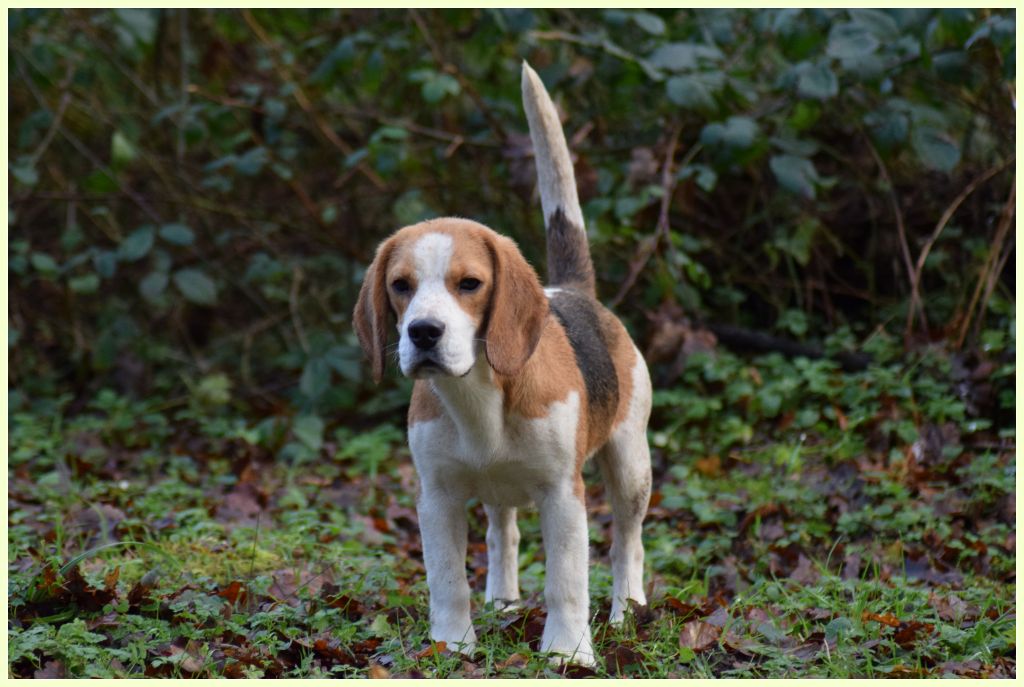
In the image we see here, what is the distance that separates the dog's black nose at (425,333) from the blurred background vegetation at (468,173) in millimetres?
3402

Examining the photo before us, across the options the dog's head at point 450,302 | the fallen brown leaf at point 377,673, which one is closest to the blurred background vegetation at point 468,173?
the dog's head at point 450,302

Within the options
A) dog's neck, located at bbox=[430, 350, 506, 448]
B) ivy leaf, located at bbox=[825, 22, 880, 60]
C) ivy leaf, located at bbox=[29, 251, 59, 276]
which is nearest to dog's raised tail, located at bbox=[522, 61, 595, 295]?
dog's neck, located at bbox=[430, 350, 506, 448]

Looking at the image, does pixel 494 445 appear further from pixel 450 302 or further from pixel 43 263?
pixel 43 263

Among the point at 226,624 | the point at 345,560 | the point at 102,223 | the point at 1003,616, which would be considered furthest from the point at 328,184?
the point at 1003,616

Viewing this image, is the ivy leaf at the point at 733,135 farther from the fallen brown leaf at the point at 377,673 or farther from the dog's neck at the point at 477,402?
the fallen brown leaf at the point at 377,673

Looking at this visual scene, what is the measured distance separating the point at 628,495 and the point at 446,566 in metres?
0.94

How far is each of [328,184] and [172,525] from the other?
4308mm

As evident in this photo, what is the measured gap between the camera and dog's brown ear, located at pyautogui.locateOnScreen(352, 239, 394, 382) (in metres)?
3.79

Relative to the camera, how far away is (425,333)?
11.3ft

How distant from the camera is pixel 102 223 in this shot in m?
9.01

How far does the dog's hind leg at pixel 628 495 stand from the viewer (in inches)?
178

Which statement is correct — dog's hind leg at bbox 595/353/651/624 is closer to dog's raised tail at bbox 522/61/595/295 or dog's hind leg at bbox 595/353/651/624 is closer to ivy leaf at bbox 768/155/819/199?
dog's raised tail at bbox 522/61/595/295

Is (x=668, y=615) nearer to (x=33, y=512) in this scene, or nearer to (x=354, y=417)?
(x=33, y=512)

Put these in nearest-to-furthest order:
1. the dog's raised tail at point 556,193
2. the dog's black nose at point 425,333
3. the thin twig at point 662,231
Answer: the dog's black nose at point 425,333 < the dog's raised tail at point 556,193 < the thin twig at point 662,231
